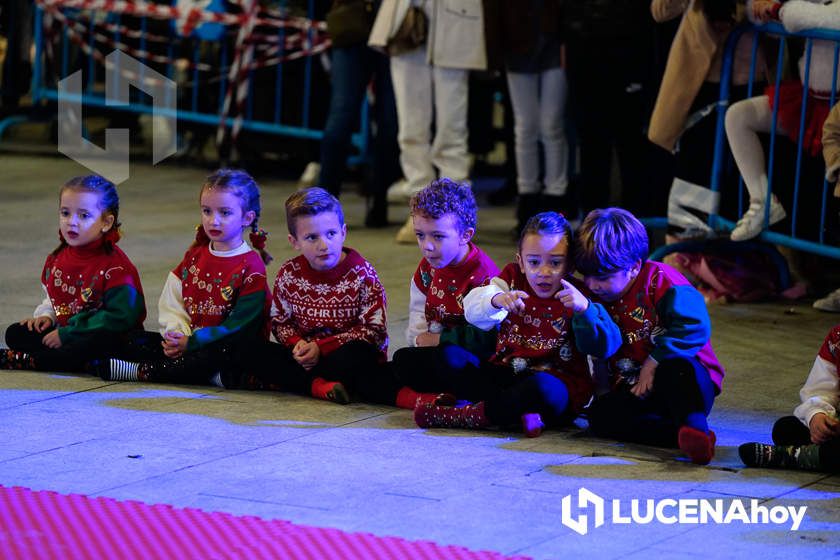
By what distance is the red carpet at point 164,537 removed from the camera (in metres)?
3.83

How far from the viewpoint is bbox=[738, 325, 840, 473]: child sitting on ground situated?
4602 mm

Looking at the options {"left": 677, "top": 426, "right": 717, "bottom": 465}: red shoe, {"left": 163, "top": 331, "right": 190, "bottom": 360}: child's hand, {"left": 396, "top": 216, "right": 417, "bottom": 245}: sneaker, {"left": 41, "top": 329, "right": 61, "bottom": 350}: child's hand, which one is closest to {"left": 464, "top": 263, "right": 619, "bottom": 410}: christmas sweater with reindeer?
{"left": 677, "top": 426, "right": 717, "bottom": 465}: red shoe

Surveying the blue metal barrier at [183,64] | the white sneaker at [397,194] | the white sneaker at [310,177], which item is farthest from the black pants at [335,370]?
the white sneaker at [310,177]

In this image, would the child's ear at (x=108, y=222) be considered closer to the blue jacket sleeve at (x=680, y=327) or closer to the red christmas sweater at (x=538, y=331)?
the red christmas sweater at (x=538, y=331)

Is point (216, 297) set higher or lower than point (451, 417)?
higher

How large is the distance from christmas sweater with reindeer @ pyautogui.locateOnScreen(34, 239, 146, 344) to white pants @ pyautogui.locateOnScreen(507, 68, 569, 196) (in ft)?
11.1

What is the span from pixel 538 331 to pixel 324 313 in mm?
922

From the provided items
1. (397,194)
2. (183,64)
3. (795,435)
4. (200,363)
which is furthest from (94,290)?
(183,64)

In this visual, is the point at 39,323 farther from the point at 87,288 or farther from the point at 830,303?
the point at 830,303

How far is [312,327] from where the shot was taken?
5.70 metres

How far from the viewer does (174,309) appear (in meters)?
5.89

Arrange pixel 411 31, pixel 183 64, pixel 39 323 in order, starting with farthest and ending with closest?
1. pixel 183 64
2. pixel 411 31
3. pixel 39 323

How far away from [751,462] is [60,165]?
27.5 ft

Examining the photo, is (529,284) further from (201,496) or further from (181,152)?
(181,152)
